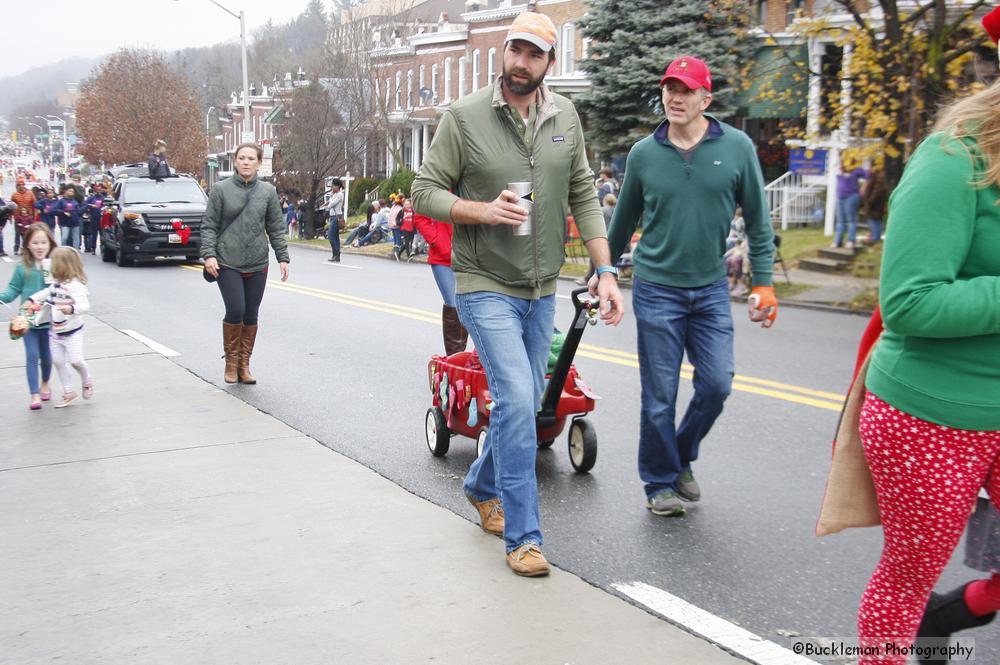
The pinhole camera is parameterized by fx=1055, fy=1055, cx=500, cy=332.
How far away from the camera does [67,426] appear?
755 centimetres

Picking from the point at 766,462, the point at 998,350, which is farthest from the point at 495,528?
→ the point at 998,350

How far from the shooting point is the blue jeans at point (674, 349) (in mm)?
4984

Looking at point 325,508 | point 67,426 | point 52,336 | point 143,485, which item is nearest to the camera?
point 325,508

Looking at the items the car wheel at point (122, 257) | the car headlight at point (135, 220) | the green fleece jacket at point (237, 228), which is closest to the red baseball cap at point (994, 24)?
the green fleece jacket at point (237, 228)

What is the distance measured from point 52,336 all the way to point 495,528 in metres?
4.82

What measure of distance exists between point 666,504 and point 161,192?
20.7 m

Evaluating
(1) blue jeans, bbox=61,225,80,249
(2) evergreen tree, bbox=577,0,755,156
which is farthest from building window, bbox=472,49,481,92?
(1) blue jeans, bbox=61,225,80,249

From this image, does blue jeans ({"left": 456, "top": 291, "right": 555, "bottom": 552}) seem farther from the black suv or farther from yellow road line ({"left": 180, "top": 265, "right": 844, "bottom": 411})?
the black suv

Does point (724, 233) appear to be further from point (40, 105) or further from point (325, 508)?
point (40, 105)

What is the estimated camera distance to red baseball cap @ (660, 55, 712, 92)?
4.80m

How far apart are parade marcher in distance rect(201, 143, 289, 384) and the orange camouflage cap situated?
5025 mm

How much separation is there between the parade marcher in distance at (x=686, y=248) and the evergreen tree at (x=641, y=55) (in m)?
22.0

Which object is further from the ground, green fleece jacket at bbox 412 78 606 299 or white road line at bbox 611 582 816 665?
green fleece jacket at bbox 412 78 606 299

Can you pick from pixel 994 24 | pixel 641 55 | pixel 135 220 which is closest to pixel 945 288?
pixel 994 24
